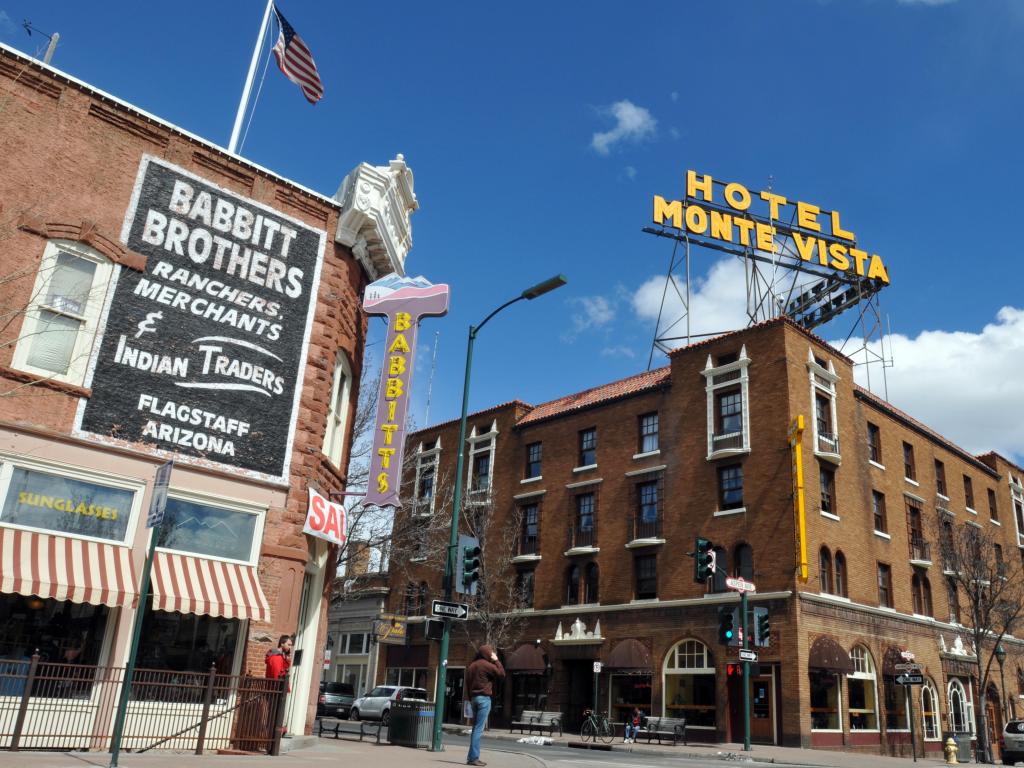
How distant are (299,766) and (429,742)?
7.38 metres

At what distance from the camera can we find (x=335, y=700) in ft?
139

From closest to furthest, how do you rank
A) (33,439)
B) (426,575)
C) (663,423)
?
(33,439), (663,423), (426,575)

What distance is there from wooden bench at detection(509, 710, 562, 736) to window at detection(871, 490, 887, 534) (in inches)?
631

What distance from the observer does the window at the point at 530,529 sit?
4262 centimetres

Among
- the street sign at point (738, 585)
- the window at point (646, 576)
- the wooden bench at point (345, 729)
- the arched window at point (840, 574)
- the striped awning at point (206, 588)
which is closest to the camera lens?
the striped awning at point (206, 588)

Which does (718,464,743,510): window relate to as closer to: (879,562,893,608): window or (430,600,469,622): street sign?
(879,562,893,608): window

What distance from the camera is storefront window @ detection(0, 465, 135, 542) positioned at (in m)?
13.7

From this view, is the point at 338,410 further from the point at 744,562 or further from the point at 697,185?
the point at 697,185

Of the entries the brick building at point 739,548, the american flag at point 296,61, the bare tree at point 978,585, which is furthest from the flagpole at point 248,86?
the bare tree at point 978,585

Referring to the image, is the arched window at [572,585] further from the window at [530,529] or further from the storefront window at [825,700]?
the storefront window at [825,700]

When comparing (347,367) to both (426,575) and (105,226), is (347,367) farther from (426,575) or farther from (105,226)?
(426,575)

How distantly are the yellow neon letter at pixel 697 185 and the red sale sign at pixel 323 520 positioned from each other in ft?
95.8

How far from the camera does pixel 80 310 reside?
1518 cm

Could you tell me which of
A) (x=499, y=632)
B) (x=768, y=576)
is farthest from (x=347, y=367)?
(x=499, y=632)
